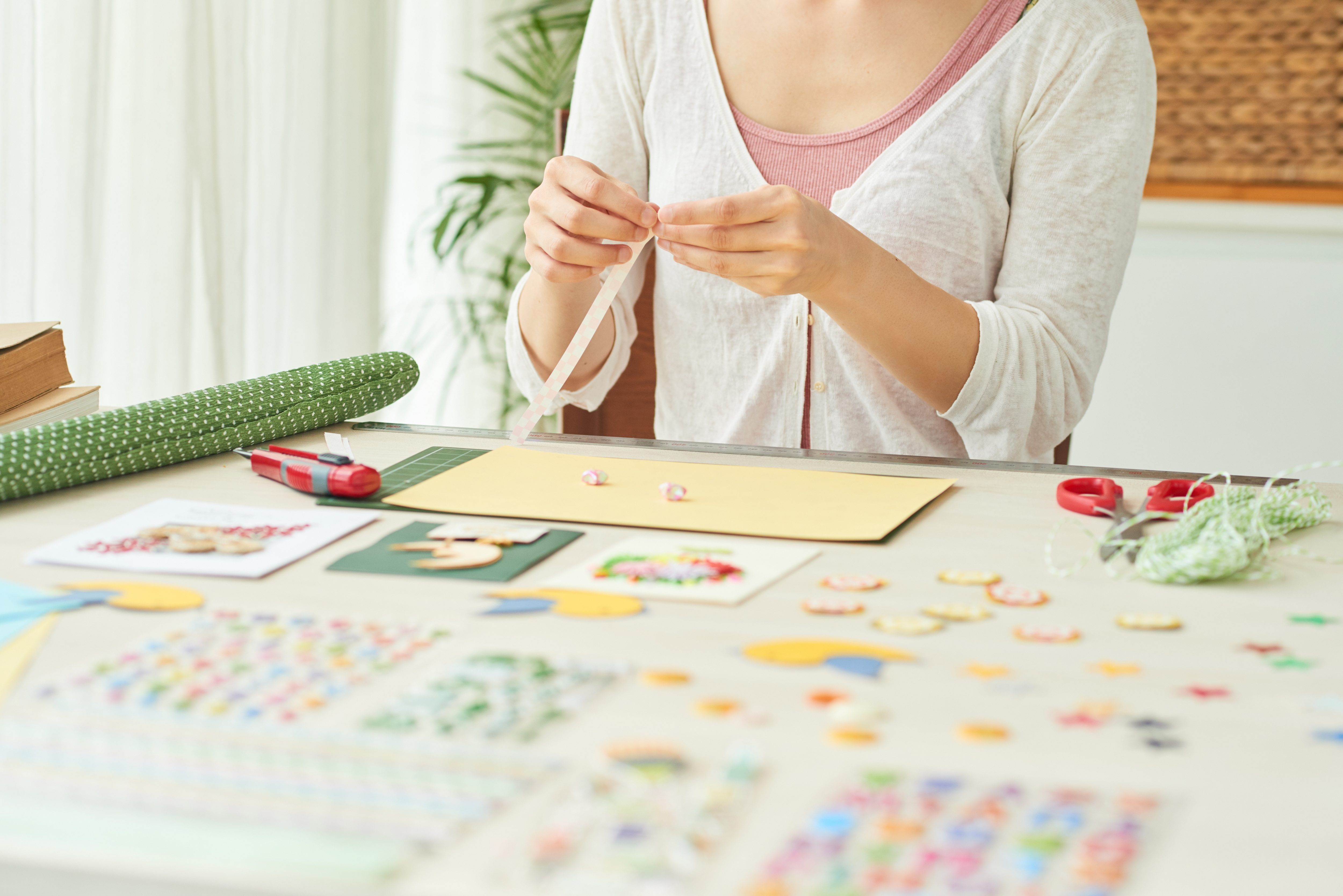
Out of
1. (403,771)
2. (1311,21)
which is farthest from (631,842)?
(1311,21)

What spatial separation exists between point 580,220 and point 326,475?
25 cm

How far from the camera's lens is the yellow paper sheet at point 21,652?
17.8 inches

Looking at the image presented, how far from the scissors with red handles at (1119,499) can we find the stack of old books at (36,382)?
685mm

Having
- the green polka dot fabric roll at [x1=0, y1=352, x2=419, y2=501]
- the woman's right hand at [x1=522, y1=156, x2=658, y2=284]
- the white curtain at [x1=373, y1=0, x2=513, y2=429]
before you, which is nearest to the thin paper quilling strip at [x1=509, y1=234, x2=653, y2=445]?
the woman's right hand at [x1=522, y1=156, x2=658, y2=284]

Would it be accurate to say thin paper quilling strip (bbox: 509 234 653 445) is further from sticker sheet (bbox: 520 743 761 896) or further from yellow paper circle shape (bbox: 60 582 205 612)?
sticker sheet (bbox: 520 743 761 896)

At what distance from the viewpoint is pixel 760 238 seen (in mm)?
799

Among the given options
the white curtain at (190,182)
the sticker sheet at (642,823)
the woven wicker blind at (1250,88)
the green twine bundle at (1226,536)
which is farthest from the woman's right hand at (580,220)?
the woven wicker blind at (1250,88)

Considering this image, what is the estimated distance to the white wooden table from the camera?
13.4 inches

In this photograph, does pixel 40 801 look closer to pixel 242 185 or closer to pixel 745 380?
pixel 745 380

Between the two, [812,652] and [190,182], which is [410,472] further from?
[190,182]

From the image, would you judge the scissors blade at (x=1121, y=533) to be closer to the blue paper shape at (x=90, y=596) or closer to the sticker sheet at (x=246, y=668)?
the sticker sheet at (x=246, y=668)

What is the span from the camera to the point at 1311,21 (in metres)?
2.04

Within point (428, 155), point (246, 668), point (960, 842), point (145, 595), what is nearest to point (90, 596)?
point (145, 595)

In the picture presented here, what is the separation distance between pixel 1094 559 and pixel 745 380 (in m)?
0.54
